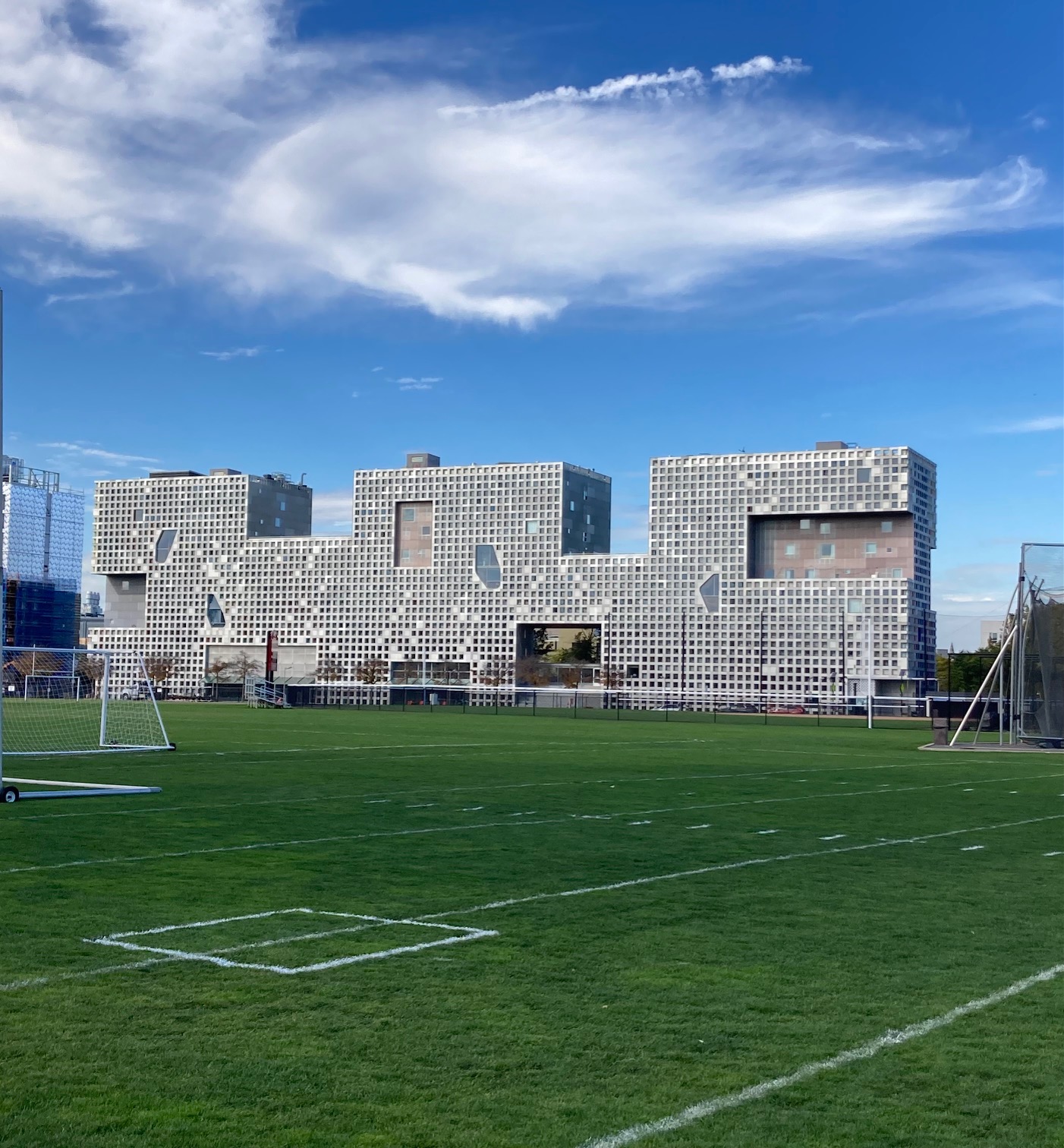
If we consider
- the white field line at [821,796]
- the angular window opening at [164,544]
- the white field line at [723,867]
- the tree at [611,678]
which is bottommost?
the white field line at [821,796]

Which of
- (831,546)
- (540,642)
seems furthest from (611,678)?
(831,546)

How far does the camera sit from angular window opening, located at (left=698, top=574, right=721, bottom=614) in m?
135

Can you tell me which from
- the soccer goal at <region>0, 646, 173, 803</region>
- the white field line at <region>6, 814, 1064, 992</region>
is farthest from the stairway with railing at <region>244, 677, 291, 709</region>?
the white field line at <region>6, 814, 1064, 992</region>

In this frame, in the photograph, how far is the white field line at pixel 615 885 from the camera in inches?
287

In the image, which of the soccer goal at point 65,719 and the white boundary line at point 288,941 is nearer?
the white boundary line at point 288,941

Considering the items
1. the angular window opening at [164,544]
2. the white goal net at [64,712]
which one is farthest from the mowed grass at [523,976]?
the angular window opening at [164,544]

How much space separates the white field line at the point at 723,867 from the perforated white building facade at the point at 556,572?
321ft

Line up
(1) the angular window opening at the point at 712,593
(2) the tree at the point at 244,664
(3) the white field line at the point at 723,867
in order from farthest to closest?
(2) the tree at the point at 244,664 < (1) the angular window opening at the point at 712,593 < (3) the white field line at the point at 723,867

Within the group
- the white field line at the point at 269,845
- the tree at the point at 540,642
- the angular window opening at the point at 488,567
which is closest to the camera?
the white field line at the point at 269,845

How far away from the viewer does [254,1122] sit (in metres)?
5.05

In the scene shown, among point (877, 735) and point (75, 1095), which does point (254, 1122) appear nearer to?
point (75, 1095)

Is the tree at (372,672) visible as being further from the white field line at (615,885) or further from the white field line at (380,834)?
the white field line at (615,885)

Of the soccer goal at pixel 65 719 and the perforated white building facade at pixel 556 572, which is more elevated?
the perforated white building facade at pixel 556 572

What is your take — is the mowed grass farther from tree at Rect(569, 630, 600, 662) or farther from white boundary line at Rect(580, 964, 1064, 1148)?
tree at Rect(569, 630, 600, 662)
